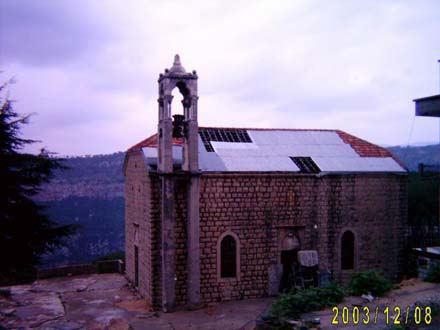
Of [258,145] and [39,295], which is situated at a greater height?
[258,145]

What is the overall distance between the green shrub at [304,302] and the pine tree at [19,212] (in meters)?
5.88

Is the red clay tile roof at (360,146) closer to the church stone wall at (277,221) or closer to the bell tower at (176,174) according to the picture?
the church stone wall at (277,221)

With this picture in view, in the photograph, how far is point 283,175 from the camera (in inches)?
691

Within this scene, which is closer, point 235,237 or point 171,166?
point 171,166

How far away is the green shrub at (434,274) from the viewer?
15.3 m

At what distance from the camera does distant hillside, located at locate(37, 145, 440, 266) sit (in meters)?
61.0

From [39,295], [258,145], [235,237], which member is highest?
[258,145]

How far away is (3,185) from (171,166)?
696 centimetres

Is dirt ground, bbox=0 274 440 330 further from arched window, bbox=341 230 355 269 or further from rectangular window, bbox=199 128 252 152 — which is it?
rectangular window, bbox=199 128 252 152

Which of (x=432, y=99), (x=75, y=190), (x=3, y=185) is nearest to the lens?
(x=432, y=99)

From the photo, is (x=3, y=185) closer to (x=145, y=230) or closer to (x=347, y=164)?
(x=145, y=230)

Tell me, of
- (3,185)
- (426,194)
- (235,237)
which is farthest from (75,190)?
(3,185)
